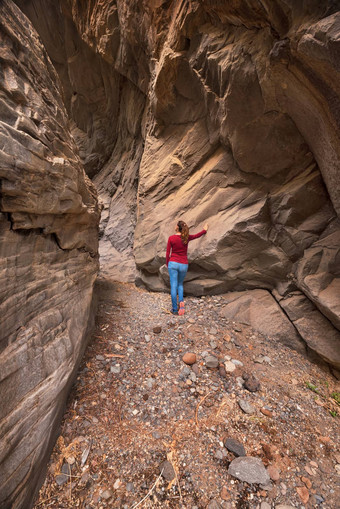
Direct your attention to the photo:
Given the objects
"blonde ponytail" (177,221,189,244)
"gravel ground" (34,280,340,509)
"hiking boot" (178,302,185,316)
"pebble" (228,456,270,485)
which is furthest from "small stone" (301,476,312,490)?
"blonde ponytail" (177,221,189,244)

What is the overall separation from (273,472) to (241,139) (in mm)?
4906

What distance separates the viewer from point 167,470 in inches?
68.9

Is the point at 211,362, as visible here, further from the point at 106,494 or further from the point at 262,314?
the point at 106,494

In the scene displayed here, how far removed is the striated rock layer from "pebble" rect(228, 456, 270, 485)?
2.10 m

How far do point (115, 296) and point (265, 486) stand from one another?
4136 millimetres

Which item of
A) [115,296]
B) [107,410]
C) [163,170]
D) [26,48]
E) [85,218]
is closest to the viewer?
[107,410]

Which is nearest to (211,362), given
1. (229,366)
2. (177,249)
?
(229,366)

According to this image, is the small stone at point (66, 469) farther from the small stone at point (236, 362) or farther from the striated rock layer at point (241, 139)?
the striated rock layer at point (241, 139)

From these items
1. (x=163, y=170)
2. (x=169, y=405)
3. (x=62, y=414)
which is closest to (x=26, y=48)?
(x=163, y=170)

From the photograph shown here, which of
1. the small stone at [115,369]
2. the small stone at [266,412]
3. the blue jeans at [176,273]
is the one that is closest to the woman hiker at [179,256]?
the blue jeans at [176,273]

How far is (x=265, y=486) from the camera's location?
169 centimetres

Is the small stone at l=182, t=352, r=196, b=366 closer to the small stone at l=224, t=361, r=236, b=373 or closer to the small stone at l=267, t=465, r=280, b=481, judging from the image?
the small stone at l=224, t=361, r=236, b=373

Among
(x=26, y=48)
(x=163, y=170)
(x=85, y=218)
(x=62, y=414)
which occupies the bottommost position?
(x=62, y=414)

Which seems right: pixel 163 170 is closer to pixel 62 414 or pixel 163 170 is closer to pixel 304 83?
pixel 304 83
